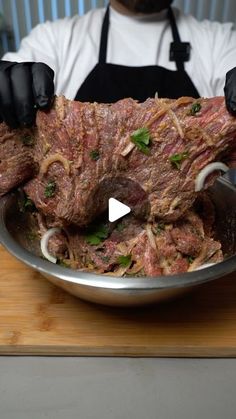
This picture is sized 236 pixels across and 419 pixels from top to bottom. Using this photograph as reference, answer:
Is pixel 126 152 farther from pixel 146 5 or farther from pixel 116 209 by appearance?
pixel 146 5

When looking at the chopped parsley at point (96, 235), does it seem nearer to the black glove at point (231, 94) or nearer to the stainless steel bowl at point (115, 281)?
the stainless steel bowl at point (115, 281)

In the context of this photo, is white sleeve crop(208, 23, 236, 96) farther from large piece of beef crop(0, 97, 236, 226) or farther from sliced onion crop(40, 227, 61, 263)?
sliced onion crop(40, 227, 61, 263)

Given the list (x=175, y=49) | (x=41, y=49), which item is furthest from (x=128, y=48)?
(x=41, y=49)

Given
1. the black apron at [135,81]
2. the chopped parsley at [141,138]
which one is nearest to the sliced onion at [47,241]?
the chopped parsley at [141,138]

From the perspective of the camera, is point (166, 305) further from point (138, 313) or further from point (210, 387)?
point (210, 387)

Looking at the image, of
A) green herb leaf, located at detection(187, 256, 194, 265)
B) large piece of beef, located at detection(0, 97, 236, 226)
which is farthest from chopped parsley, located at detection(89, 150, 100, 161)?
green herb leaf, located at detection(187, 256, 194, 265)

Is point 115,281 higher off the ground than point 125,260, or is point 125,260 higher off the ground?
point 115,281
